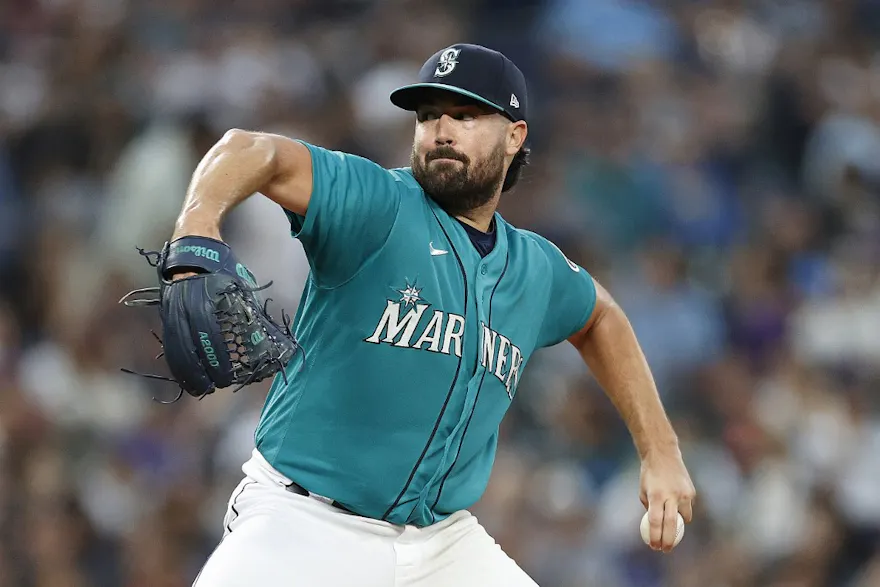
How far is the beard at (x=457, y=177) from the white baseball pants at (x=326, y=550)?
948mm

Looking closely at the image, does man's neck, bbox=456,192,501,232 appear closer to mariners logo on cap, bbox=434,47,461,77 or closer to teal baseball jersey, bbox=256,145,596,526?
teal baseball jersey, bbox=256,145,596,526

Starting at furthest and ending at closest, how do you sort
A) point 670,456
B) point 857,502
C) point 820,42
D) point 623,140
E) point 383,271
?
point 820,42 < point 623,140 < point 857,502 < point 670,456 < point 383,271

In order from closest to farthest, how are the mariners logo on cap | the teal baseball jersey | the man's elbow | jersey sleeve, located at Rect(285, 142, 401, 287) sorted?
the man's elbow, jersey sleeve, located at Rect(285, 142, 401, 287), the teal baseball jersey, the mariners logo on cap

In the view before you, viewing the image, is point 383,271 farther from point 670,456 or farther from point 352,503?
point 670,456

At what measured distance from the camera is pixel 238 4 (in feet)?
33.1

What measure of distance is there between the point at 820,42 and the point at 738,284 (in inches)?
100

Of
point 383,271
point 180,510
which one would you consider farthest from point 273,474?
point 180,510

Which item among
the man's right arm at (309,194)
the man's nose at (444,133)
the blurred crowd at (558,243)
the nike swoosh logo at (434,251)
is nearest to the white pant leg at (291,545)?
the man's right arm at (309,194)

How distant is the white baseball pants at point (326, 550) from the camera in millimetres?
3348

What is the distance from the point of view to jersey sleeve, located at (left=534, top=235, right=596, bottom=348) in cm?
416

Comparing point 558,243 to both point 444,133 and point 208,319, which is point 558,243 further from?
point 208,319

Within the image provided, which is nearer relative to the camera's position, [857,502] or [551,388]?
[857,502]

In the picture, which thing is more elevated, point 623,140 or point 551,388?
point 623,140

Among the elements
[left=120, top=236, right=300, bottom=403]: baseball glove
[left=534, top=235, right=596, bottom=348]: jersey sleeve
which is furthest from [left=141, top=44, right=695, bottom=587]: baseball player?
[left=120, top=236, right=300, bottom=403]: baseball glove
